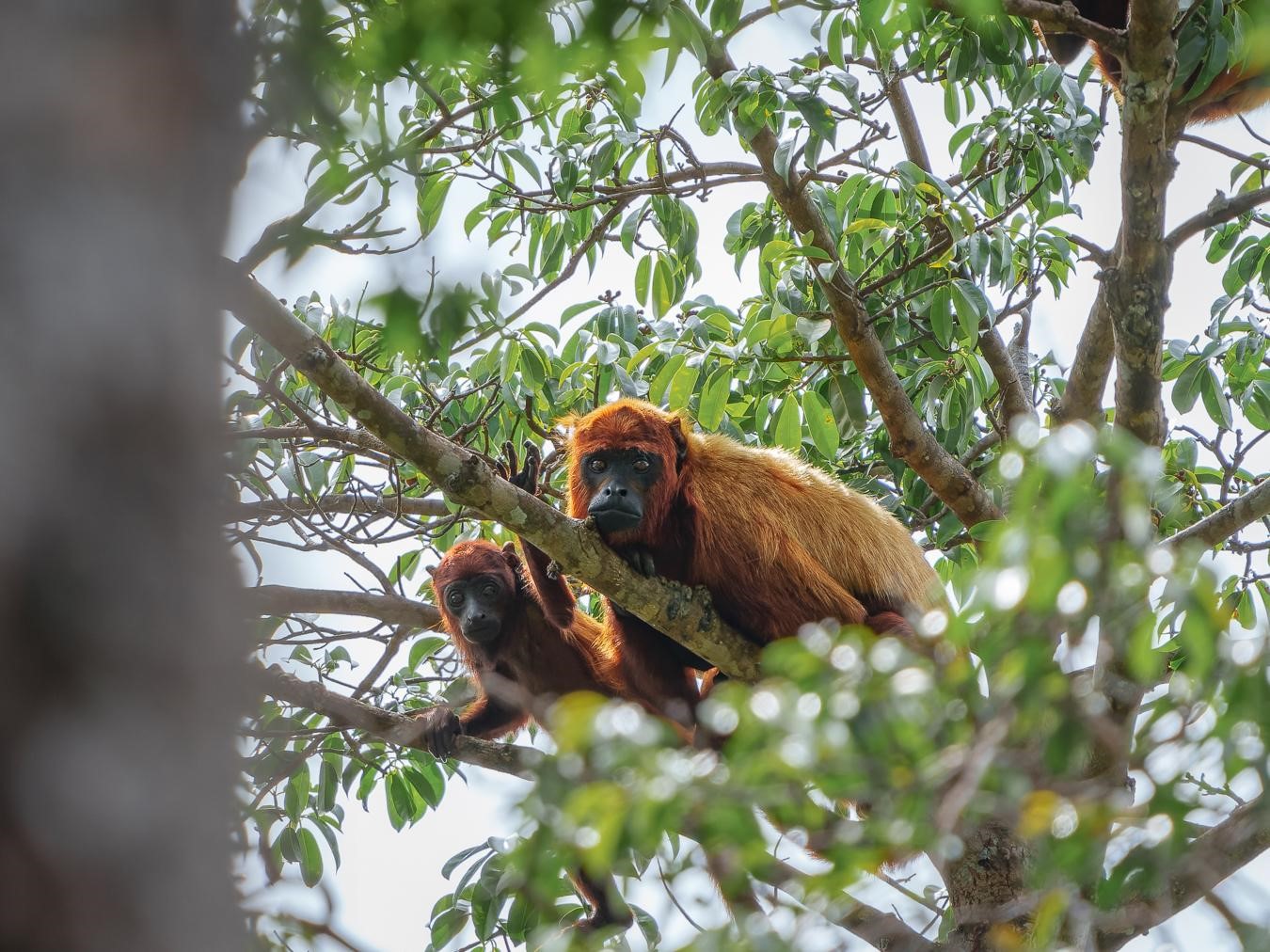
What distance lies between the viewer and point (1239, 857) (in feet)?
14.8

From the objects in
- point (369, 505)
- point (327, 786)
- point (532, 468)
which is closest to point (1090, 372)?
point (532, 468)

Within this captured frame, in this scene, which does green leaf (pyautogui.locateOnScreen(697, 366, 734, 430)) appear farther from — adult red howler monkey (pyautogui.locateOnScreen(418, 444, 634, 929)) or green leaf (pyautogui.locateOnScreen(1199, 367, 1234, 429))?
green leaf (pyautogui.locateOnScreen(1199, 367, 1234, 429))

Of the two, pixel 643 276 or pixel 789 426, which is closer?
pixel 789 426

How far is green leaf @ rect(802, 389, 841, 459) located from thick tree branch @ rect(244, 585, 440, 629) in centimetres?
224

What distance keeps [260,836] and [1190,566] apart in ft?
6.20

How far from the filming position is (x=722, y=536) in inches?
223

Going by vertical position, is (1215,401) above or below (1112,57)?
below

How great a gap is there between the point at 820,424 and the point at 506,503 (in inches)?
82.4

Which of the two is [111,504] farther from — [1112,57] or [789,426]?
[1112,57]

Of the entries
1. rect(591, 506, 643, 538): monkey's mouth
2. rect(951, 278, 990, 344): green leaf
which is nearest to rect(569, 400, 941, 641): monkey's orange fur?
rect(591, 506, 643, 538): monkey's mouth

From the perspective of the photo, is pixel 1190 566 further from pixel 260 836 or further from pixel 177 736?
pixel 260 836

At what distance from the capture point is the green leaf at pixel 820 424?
19.8 feet

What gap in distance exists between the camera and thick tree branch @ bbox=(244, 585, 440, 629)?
19.2ft

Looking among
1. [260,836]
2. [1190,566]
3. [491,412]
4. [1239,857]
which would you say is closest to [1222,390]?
[1239,857]
